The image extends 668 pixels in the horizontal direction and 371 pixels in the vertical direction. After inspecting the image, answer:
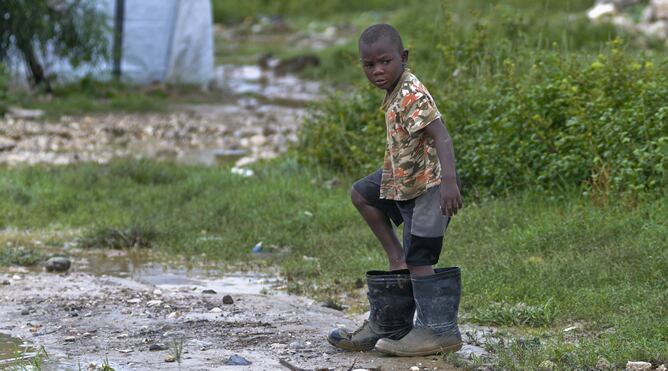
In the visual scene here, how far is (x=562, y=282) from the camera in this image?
5.25 m

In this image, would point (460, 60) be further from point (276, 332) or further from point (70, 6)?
point (70, 6)

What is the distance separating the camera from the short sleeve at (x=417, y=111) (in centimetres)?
418

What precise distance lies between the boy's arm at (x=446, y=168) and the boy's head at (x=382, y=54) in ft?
0.89

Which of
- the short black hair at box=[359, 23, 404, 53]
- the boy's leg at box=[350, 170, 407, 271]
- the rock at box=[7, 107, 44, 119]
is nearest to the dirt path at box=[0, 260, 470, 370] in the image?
the boy's leg at box=[350, 170, 407, 271]

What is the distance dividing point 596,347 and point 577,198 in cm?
252

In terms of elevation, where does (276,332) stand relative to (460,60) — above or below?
below

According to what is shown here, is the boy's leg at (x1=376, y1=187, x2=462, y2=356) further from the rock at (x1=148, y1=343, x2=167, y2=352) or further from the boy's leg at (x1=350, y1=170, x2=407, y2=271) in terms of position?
the rock at (x1=148, y1=343, x2=167, y2=352)

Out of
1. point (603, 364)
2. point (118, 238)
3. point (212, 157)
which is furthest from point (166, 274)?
point (212, 157)

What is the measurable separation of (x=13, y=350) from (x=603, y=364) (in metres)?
2.41

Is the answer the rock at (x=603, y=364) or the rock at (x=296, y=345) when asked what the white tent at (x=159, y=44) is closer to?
the rock at (x=296, y=345)

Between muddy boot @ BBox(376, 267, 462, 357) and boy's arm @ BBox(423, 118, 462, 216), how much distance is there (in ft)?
1.10

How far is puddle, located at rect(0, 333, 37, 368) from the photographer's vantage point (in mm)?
4379

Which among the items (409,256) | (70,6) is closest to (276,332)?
(409,256)

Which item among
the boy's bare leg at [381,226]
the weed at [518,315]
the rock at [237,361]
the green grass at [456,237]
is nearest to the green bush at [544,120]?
the green grass at [456,237]
